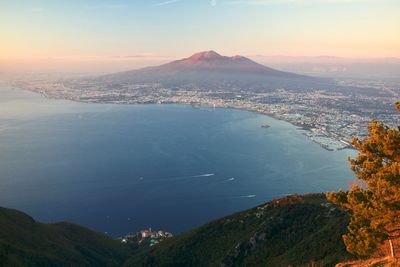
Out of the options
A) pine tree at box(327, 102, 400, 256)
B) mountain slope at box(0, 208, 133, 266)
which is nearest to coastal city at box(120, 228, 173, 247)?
mountain slope at box(0, 208, 133, 266)

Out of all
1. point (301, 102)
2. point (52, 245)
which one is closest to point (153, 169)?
point (52, 245)

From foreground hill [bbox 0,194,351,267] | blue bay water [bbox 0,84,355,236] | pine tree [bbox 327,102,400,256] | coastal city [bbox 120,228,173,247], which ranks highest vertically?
pine tree [bbox 327,102,400,256]

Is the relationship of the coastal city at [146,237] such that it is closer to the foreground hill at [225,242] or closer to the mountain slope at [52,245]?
Result: the mountain slope at [52,245]

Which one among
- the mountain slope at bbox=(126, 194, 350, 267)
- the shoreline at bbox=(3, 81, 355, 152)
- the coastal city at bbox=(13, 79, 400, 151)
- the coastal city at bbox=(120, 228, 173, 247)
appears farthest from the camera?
the coastal city at bbox=(13, 79, 400, 151)

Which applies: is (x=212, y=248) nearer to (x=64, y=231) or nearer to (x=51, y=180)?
(x=64, y=231)

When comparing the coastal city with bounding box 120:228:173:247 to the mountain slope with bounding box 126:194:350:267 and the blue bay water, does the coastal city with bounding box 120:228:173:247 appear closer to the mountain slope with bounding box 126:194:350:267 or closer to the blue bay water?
the blue bay water

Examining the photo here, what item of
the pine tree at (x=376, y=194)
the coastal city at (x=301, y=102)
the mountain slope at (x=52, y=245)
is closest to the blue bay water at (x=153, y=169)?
the coastal city at (x=301, y=102)
